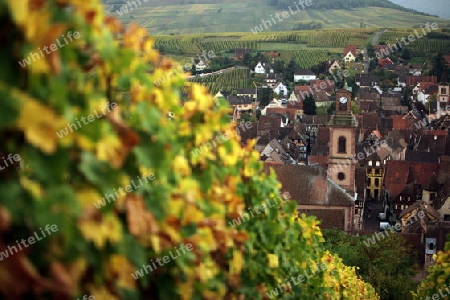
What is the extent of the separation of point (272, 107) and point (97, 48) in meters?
82.7

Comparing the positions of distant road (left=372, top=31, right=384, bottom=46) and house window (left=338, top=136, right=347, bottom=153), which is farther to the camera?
distant road (left=372, top=31, right=384, bottom=46)

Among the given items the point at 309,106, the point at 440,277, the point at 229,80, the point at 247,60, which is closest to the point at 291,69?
the point at 247,60

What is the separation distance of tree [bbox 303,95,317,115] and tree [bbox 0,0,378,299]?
77.9 m

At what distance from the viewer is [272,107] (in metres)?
85.6

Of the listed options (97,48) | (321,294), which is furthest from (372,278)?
(97,48)

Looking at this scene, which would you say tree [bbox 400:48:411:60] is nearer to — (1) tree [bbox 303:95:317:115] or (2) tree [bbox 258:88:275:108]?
(2) tree [bbox 258:88:275:108]

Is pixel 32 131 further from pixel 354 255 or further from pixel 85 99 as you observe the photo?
pixel 354 255

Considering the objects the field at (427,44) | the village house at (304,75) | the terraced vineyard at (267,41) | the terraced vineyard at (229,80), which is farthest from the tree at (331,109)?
the terraced vineyard at (267,41)

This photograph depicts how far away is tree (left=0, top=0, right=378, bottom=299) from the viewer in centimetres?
284

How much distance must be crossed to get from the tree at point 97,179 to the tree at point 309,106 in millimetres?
77850

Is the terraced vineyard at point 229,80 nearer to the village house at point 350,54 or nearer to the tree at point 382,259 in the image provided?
the village house at point 350,54

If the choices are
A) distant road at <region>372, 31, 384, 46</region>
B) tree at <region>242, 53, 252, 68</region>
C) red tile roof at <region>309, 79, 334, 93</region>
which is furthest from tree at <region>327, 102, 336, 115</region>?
distant road at <region>372, 31, 384, 46</region>

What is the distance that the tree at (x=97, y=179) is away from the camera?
9.32 feet

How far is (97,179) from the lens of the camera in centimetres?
314
